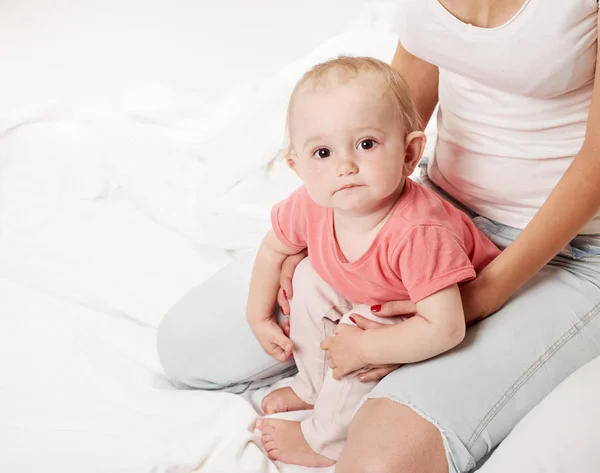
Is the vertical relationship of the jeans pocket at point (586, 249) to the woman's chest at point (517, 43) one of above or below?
below

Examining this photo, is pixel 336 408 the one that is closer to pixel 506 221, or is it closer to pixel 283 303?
pixel 283 303

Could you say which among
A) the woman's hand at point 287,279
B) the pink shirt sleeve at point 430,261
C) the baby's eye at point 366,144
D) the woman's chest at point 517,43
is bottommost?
the woman's hand at point 287,279

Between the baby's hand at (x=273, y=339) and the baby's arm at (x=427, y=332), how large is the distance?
22 centimetres

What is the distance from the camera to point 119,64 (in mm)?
2639

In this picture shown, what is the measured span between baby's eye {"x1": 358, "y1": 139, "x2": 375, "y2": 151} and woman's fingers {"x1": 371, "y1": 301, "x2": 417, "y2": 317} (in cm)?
24

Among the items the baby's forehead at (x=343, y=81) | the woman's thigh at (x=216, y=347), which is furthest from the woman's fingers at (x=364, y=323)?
the baby's forehead at (x=343, y=81)

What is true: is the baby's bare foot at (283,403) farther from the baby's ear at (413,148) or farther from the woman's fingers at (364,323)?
the baby's ear at (413,148)

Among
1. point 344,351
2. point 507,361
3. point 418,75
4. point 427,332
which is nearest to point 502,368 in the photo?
point 507,361

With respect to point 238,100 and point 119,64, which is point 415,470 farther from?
point 119,64

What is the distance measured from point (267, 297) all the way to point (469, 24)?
53 centimetres

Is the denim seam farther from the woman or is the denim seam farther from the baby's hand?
the baby's hand

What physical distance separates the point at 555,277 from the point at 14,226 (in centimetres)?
114

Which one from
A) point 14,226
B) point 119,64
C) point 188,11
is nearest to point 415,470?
point 14,226

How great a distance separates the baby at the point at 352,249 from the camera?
1.11 meters
